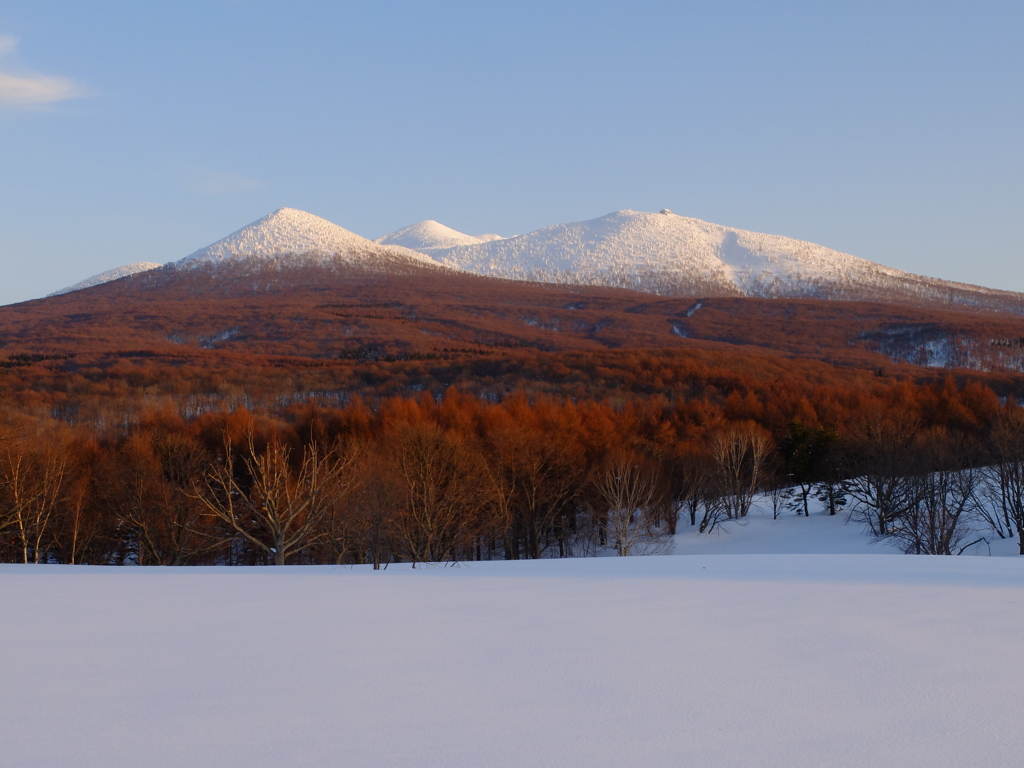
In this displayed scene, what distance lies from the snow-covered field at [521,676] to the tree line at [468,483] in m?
Result: 10.8

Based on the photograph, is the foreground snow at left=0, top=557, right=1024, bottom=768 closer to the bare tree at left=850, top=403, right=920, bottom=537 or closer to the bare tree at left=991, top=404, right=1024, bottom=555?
the bare tree at left=991, top=404, right=1024, bottom=555

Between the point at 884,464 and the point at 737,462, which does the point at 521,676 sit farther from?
the point at 737,462

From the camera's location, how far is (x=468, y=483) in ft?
120

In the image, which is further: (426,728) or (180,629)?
(180,629)

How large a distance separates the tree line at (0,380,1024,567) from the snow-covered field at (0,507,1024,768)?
10837mm

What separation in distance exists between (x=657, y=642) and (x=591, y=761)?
301cm

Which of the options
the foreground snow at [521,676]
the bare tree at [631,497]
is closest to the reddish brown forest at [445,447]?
the bare tree at [631,497]

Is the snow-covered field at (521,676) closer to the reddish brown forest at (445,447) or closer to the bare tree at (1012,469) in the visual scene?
the reddish brown forest at (445,447)

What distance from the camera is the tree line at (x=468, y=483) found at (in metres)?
31.2

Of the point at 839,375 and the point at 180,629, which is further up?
the point at 839,375

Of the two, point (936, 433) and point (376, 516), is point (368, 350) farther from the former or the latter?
point (376, 516)

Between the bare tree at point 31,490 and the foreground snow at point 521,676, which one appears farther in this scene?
the bare tree at point 31,490

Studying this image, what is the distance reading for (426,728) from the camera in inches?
208

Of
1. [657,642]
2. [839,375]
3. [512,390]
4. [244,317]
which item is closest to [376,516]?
[657,642]
